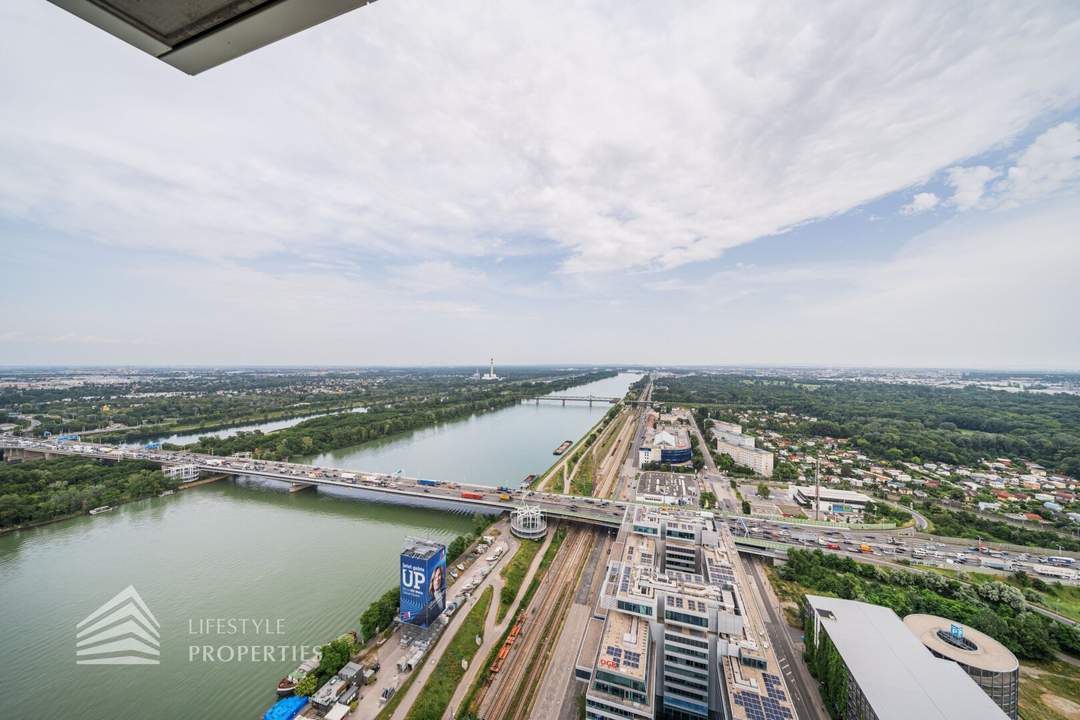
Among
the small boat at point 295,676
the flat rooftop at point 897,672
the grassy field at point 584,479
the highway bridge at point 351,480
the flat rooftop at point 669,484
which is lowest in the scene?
the small boat at point 295,676

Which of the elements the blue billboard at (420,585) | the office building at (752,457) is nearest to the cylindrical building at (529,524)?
the blue billboard at (420,585)

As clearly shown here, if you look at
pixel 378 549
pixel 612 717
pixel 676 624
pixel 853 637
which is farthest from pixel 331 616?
pixel 853 637

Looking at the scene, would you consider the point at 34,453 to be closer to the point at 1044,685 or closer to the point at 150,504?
the point at 150,504

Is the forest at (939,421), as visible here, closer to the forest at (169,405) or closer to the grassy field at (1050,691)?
the grassy field at (1050,691)

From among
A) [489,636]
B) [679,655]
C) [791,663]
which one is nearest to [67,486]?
[489,636]

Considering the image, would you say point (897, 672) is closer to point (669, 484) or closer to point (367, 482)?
point (669, 484)
